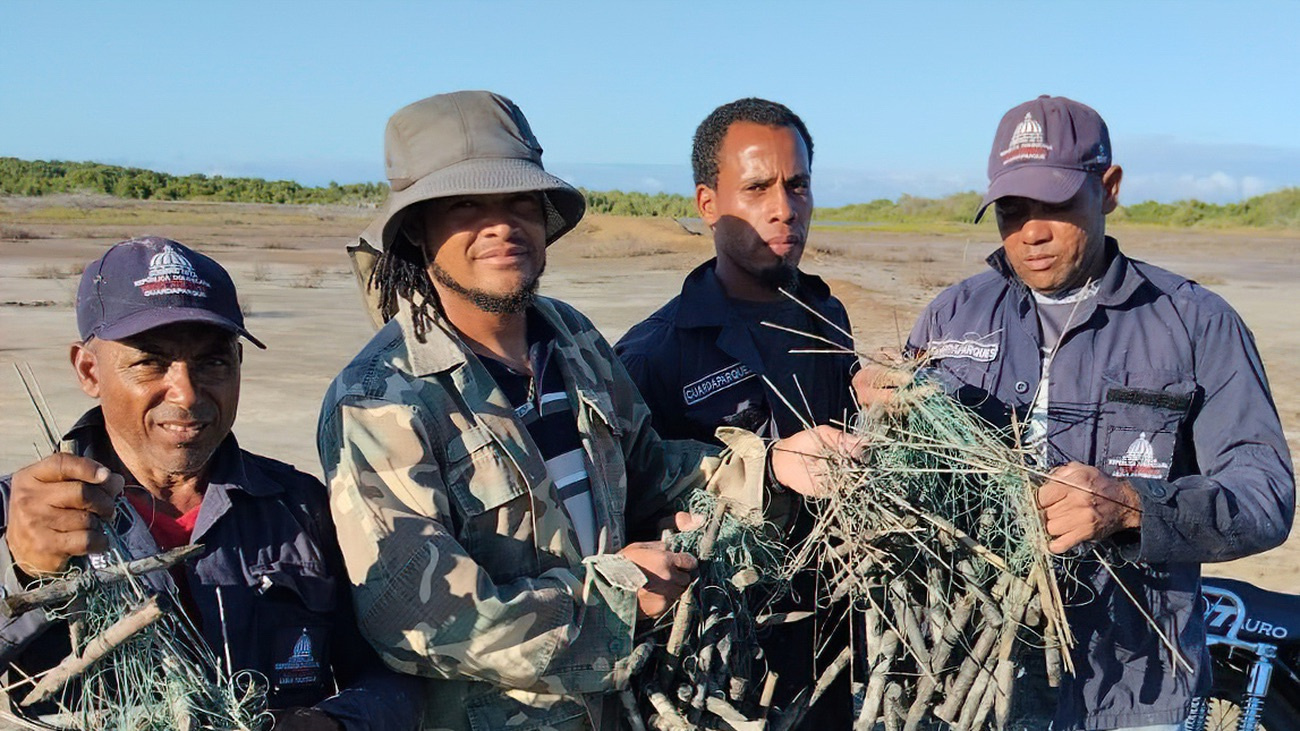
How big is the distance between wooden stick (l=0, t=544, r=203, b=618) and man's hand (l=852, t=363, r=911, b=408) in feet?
5.11

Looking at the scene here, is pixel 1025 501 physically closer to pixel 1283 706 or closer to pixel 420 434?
pixel 420 434

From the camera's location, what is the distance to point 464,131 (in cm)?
271

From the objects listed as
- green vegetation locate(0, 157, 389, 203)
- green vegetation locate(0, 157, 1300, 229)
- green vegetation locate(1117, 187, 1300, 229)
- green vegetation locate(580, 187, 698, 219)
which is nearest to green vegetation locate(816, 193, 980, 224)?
green vegetation locate(0, 157, 1300, 229)

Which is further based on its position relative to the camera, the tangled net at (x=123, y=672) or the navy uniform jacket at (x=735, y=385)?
the navy uniform jacket at (x=735, y=385)

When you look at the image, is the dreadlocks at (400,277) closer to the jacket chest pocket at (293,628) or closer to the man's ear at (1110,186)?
the jacket chest pocket at (293,628)

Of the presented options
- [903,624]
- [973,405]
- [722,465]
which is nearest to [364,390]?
[722,465]

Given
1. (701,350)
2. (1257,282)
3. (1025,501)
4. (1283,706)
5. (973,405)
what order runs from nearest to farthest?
(1025,501), (973,405), (701,350), (1283,706), (1257,282)

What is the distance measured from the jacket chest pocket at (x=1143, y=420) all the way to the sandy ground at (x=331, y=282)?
2.04ft

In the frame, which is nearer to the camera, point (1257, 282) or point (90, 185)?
point (1257, 282)

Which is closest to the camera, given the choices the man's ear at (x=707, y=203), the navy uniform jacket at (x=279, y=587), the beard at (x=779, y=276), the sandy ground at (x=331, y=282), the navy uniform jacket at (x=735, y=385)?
the navy uniform jacket at (x=279, y=587)

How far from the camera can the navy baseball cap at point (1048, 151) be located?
2.88 m

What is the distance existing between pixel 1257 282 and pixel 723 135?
928 inches

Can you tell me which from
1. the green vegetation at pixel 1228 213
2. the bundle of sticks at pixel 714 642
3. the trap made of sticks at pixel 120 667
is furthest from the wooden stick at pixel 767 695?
the green vegetation at pixel 1228 213

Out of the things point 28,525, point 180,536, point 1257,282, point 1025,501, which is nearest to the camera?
point 28,525
